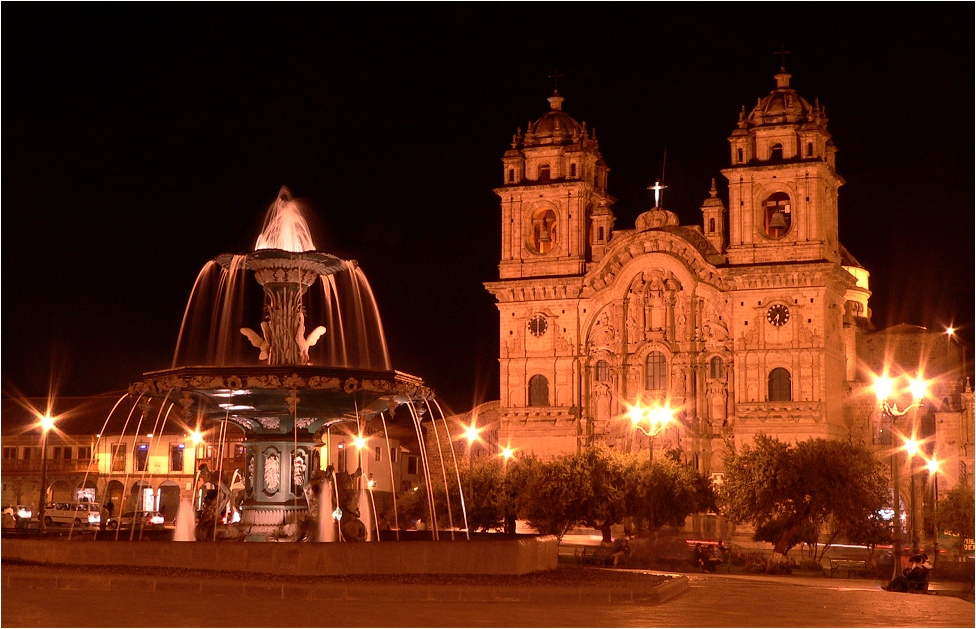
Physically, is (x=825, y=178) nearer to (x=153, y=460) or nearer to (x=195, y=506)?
(x=153, y=460)

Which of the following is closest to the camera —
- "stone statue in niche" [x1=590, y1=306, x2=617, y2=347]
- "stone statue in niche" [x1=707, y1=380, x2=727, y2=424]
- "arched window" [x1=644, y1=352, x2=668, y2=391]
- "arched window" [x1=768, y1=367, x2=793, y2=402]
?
"arched window" [x1=768, y1=367, x2=793, y2=402]

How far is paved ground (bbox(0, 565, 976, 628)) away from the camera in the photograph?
14.2 m

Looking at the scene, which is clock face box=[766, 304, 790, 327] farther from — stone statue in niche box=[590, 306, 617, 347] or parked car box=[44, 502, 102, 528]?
parked car box=[44, 502, 102, 528]

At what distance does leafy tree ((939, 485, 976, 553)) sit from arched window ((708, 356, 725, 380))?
11217 millimetres

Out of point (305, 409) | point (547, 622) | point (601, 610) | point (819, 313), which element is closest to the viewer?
point (547, 622)

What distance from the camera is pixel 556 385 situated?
63.8m

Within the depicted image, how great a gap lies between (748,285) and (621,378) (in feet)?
22.4

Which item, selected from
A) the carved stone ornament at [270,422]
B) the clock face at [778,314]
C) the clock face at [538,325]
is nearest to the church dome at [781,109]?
the clock face at [778,314]

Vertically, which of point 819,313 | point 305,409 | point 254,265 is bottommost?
point 305,409

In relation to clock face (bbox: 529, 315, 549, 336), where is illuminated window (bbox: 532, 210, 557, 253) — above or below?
above

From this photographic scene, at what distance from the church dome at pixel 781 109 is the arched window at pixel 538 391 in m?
14.3

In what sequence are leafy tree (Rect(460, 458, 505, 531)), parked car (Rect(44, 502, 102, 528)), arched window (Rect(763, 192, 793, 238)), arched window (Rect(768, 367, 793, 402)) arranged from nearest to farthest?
leafy tree (Rect(460, 458, 505, 531)), parked car (Rect(44, 502, 102, 528)), arched window (Rect(768, 367, 793, 402)), arched window (Rect(763, 192, 793, 238))

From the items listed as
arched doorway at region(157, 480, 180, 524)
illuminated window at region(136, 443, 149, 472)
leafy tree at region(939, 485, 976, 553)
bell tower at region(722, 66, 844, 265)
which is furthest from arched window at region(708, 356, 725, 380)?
illuminated window at region(136, 443, 149, 472)

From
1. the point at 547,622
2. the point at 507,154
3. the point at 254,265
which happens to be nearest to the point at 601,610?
the point at 547,622
